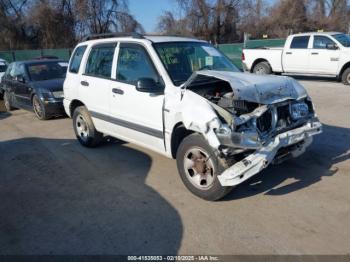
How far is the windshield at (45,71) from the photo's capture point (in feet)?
31.4

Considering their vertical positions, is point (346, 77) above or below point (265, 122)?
below

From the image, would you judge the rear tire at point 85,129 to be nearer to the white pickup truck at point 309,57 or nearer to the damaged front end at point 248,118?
the damaged front end at point 248,118

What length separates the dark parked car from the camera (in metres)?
8.75

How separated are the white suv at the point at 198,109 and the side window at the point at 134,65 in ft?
0.04

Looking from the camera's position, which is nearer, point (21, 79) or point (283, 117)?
point (283, 117)

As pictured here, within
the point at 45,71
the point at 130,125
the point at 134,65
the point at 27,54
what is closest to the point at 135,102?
the point at 130,125

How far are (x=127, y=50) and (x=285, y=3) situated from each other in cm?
4286

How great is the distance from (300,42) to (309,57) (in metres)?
0.79

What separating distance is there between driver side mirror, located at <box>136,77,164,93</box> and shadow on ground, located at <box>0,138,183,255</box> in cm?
130

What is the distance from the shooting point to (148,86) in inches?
170

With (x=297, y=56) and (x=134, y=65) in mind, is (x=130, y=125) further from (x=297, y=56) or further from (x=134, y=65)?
(x=297, y=56)

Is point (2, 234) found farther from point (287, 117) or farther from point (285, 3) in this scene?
point (285, 3)

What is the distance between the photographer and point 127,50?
5.07 m

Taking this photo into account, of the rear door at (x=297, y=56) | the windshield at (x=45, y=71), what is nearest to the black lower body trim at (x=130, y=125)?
the windshield at (x=45, y=71)
